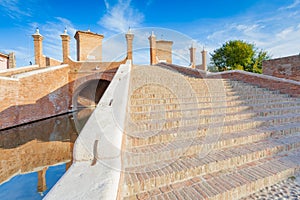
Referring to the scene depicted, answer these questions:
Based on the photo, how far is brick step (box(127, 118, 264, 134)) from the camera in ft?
8.14

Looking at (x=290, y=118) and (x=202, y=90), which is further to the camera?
(x=202, y=90)

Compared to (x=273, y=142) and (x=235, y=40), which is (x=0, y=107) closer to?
(x=273, y=142)

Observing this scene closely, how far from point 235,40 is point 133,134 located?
43.5 ft

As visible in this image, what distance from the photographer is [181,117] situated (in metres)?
3.10

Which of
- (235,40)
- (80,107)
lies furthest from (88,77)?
(235,40)

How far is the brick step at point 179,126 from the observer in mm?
2482

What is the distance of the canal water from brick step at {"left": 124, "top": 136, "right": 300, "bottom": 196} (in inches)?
80.1

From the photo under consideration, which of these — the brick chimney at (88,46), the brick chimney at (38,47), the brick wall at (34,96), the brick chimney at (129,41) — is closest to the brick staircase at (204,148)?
the brick wall at (34,96)

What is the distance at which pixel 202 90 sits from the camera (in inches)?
185

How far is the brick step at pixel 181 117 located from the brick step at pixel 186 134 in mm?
354

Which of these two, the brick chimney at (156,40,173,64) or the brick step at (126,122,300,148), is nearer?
the brick step at (126,122,300,148)

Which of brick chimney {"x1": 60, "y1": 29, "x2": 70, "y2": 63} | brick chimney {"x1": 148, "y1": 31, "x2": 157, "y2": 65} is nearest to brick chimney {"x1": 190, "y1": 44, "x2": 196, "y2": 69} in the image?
brick chimney {"x1": 148, "y1": 31, "x2": 157, "y2": 65}

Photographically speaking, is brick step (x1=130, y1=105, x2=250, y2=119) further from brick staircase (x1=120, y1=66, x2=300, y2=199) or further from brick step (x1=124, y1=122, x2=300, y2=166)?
brick step (x1=124, y1=122, x2=300, y2=166)

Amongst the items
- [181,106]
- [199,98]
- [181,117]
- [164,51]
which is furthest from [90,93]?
[181,117]
